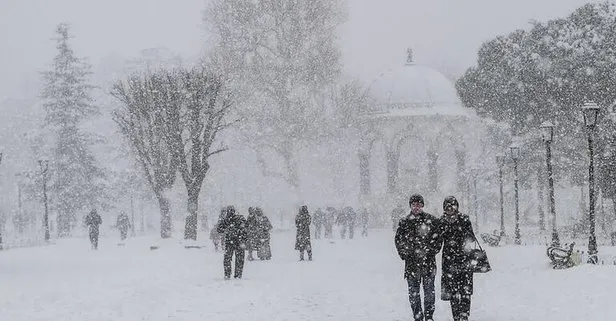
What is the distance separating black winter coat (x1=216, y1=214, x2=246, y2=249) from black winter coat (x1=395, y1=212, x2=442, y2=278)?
7.29m

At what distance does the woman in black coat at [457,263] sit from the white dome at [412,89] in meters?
47.3

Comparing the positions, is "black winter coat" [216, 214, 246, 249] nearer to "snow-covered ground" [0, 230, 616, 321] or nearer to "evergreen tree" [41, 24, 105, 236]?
"snow-covered ground" [0, 230, 616, 321]

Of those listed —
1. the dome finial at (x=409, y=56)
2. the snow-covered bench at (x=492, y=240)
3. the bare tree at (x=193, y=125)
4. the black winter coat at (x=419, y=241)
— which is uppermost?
the dome finial at (x=409, y=56)

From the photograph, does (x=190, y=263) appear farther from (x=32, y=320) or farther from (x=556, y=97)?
(x=556, y=97)

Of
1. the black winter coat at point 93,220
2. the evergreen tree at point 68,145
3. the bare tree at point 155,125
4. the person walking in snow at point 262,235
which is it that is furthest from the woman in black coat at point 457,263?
the evergreen tree at point 68,145

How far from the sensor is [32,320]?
11.3 metres

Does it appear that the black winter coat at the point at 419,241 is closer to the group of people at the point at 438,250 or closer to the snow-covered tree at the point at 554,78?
the group of people at the point at 438,250

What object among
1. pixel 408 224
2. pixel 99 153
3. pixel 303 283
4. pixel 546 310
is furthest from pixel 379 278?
pixel 99 153

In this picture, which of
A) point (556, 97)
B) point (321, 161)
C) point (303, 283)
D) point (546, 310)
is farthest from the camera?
point (321, 161)

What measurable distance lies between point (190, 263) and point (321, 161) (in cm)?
4125

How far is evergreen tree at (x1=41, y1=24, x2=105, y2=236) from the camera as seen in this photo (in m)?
48.4

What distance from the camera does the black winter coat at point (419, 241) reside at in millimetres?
9570

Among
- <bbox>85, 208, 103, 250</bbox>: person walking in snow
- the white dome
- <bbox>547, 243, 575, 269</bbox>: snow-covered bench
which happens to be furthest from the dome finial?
<bbox>547, 243, 575, 269</bbox>: snow-covered bench

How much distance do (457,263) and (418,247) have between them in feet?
1.78
